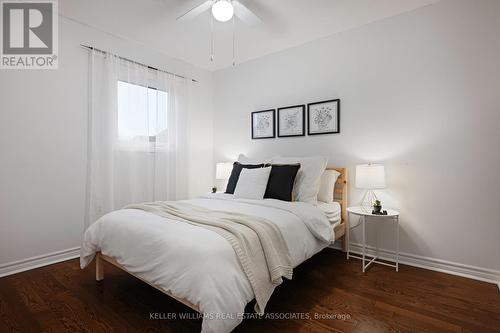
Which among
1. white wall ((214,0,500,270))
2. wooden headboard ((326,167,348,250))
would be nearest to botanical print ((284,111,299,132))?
white wall ((214,0,500,270))

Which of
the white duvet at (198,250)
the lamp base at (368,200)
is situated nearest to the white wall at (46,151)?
the white duvet at (198,250)

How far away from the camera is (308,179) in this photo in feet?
9.29

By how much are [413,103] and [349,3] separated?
1.22 metres

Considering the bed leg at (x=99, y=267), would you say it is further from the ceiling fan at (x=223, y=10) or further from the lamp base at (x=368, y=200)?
the lamp base at (x=368, y=200)

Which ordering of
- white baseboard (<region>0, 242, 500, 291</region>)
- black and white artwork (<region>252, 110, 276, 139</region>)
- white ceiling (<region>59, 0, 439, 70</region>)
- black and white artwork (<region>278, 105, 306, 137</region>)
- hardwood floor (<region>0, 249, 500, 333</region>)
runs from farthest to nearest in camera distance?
black and white artwork (<region>252, 110, 276, 139</region>) → black and white artwork (<region>278, 105, 306, 137</region>) → white ceiling (<region>59, 0, 439, 70</region>) → white baseboard (<region>0, 242, 500, 291</region>) → hardwood floor (<region>0, 249, 500, 333</region>)

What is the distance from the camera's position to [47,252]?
9.01ft

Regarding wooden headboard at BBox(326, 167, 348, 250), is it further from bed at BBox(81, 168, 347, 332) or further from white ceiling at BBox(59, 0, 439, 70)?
white ceiling at BBox(59, 0, 439, 70)

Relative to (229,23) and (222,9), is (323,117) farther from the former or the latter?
(222,9)

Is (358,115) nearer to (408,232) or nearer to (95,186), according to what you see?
(408,232)

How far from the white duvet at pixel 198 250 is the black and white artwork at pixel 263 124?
1606 millimetres

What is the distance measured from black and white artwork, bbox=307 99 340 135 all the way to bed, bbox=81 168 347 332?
4.03ft

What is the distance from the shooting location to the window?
132 inches

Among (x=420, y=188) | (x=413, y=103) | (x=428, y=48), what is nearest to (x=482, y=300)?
(x=420, y=188)

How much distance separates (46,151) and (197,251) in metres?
2.40
